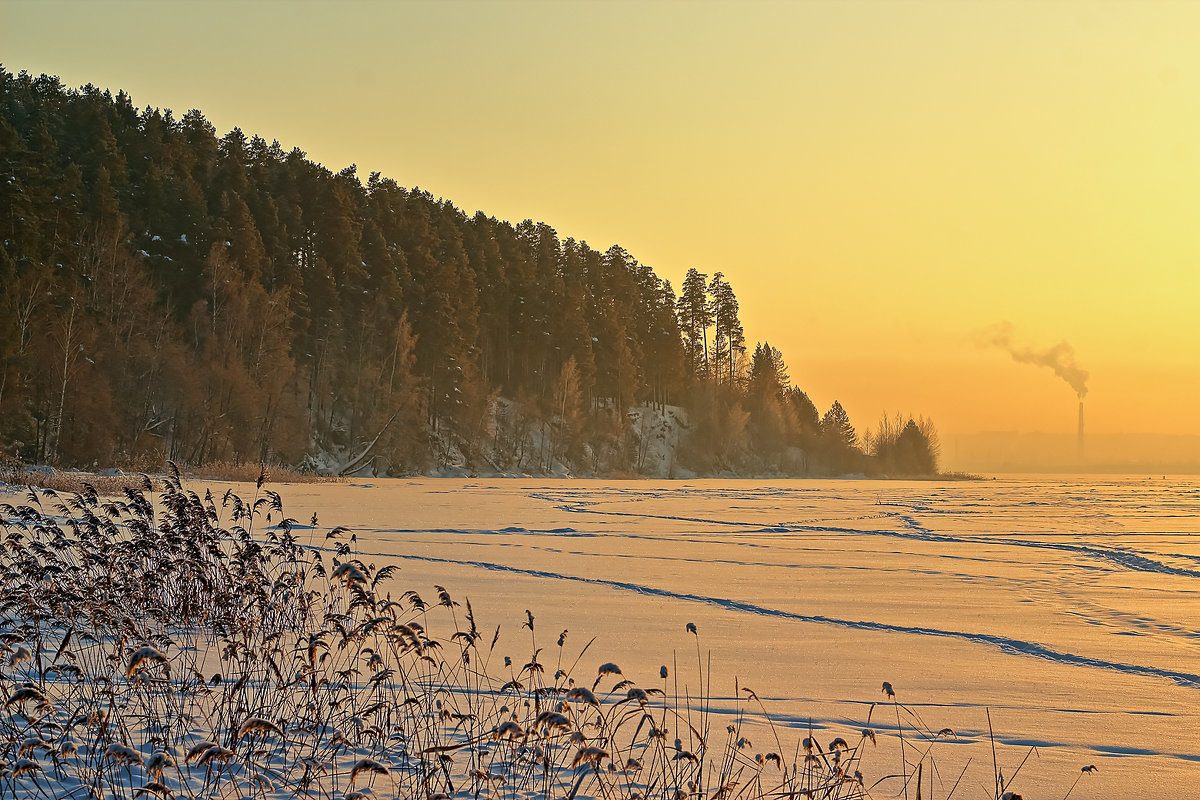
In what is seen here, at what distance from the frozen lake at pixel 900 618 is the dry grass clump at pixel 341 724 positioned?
0.61m

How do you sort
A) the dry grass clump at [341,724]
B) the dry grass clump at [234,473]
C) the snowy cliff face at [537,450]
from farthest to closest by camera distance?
the snowy cliff face at [537,450] < the dry grass clump at [234,473] < the dry grass clump at [341,724]

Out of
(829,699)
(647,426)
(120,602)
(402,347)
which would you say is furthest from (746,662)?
(647,426)

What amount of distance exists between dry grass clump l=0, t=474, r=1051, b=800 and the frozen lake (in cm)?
61

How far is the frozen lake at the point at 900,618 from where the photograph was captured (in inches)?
218

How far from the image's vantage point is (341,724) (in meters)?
4.88

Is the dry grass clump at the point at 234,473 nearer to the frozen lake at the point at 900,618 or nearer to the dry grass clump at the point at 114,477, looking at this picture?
the dry grass clump at the point at 114,477

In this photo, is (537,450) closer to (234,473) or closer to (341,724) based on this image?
(234,473)

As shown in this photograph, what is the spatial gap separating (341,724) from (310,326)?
64.9 metres

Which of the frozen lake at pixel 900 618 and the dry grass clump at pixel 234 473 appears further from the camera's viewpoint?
the dry grass clump at pixel 234 473

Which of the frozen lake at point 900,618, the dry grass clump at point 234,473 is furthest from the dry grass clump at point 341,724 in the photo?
the dry grass clump at point 234,473

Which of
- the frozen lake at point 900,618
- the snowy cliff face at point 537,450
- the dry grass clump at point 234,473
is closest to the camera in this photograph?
the frozen lake at point 900,618

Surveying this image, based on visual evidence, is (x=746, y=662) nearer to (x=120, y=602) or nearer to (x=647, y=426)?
(x=120, y=602)

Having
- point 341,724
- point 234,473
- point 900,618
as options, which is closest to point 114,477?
point 234,473

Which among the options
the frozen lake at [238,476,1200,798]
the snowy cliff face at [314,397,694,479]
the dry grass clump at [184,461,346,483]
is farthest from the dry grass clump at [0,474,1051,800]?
the snowy cliff face at [314,397,694,479]
